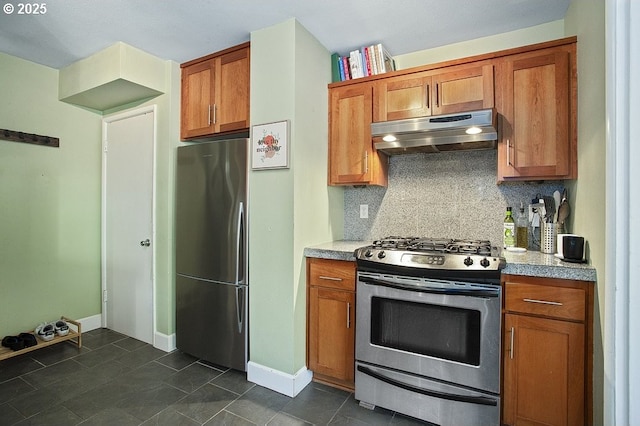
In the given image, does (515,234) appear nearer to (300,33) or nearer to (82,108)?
(300,33)

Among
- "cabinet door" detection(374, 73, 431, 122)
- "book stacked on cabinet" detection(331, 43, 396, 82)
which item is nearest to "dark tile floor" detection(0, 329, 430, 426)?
"cabinet door" detection(374, 73, 431, 122)

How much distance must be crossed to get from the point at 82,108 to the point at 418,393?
3.82 metres

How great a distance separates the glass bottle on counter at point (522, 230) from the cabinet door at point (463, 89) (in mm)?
805

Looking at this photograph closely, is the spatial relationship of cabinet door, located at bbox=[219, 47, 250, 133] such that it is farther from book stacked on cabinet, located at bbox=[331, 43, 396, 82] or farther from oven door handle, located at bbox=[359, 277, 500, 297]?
oven door handle, located at bbox=[359, 277, 500, 297]

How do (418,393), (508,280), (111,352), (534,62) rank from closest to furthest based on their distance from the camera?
(508,280) < (418,393) < (534,62) < (111,352)

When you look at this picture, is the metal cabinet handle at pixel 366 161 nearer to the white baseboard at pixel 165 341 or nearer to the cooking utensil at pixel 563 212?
the cooking utensil at pixel 563 212

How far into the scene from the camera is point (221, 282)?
2.37m

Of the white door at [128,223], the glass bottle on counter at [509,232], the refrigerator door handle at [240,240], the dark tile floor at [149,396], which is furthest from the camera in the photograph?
the white door at [128,223]

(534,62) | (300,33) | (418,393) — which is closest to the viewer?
(418,393)

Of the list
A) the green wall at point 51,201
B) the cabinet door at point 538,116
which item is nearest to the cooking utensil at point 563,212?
the cabinet door at point 538,116

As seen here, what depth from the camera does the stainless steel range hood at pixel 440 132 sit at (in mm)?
1855

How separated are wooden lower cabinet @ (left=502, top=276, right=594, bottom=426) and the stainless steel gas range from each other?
9 cm

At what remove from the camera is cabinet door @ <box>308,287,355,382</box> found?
6.79 feet

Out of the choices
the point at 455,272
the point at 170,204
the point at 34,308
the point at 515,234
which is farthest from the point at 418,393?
the point at 34,308
